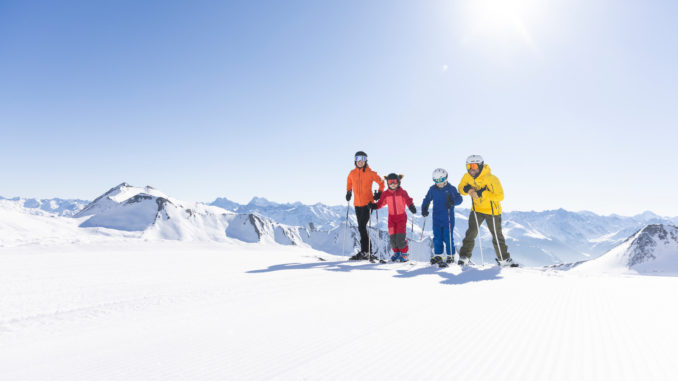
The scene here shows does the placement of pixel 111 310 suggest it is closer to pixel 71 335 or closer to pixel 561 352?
pixel 71 335

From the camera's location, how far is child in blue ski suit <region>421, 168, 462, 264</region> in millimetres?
8367

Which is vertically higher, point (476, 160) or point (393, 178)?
point (476, 160)

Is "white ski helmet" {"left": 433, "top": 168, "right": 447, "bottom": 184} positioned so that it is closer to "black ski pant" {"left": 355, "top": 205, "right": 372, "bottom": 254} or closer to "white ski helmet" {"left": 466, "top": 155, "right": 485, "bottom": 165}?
"white ski helmet" {"left": 466, "top": 155, "right": 485, "bottom": 165}

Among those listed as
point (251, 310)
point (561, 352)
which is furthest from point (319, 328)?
point (561, 352)

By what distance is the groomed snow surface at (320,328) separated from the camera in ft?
5.90

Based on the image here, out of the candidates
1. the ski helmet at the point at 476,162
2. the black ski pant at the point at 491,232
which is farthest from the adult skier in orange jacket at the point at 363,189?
the black ski pant at the point at 491,232

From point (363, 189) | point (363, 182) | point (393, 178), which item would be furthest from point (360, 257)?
point (393, 178)

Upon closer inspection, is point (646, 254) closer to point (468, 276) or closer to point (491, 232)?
point (491, 232)

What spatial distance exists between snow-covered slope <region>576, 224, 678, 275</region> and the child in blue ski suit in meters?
179

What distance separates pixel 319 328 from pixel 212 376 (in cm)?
93

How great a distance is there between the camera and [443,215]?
333 inches

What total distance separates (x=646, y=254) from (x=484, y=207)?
685 feet

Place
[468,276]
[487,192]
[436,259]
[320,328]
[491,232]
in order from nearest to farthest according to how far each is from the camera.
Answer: [320,328]
[468,276]
[436,259]
[491,232]
[487,192]

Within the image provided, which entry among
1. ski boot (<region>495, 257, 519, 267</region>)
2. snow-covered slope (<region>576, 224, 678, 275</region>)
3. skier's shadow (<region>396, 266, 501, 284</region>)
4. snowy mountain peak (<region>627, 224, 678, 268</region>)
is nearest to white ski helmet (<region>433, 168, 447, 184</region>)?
ski boot (<region>495, 257, 519, 267</region>)
